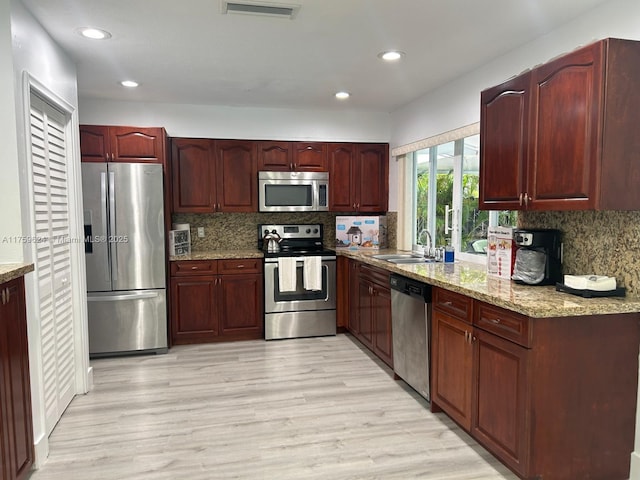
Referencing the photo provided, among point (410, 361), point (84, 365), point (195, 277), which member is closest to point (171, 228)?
point (195, 277)

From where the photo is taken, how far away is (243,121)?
4.89 m

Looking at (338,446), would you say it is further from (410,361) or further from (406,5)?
(406,5)

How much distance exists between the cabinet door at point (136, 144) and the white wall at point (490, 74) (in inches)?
98.3

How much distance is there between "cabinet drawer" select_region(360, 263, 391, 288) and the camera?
3730 millimetres

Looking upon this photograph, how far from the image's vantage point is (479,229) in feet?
12.3

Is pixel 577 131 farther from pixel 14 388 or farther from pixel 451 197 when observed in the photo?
pixel 14 388

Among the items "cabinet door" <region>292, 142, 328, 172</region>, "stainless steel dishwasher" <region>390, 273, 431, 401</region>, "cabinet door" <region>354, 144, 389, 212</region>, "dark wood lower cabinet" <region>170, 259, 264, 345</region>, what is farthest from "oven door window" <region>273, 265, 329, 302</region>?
"stainless steel dishwasher" <region>390, 273, 431, 401</region>

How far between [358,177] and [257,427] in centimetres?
314

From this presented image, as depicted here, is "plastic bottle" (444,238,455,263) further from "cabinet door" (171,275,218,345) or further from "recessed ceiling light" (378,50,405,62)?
"cabinet door" (171,275,218,345)

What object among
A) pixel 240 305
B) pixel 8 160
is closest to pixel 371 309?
pixel 240 305

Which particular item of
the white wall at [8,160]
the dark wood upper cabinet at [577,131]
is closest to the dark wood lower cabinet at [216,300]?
the white wall at [8,160]

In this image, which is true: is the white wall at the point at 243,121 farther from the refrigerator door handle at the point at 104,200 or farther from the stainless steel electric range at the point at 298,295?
the stainless steel electric range at the point at 298,295

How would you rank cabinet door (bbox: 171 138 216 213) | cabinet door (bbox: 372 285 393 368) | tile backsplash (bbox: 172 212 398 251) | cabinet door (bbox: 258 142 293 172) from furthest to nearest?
tile backsplash (bbox: 172 212 398 251) < cabinet door (bbox: 258 142 293 172) < cabinet door (bbox: 171 138 216 213) < cabinet door (bbox: 372 285 393 368)

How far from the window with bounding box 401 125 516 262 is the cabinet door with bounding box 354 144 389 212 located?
1.27ft
